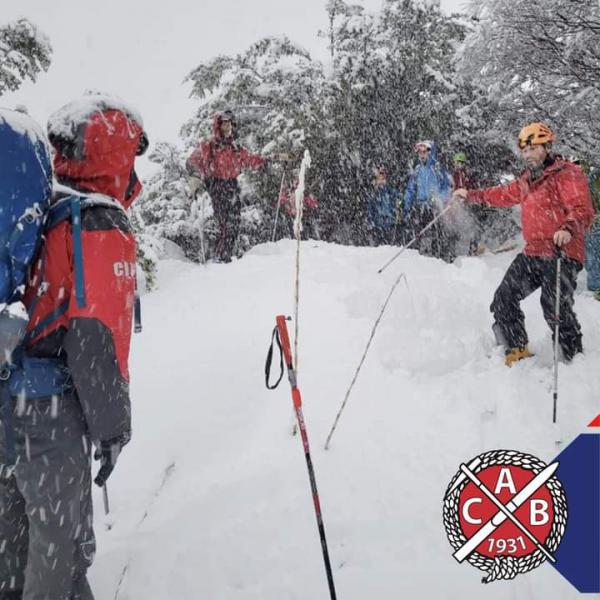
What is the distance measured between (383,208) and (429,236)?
1.07 metres

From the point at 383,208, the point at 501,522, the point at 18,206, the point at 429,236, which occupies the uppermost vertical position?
the point at 383,208

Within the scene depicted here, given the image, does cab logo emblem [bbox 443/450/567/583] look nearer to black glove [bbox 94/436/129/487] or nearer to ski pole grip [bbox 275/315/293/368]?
ski pole grip [bbox 275/315/293/368]

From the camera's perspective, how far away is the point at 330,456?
4211 mm

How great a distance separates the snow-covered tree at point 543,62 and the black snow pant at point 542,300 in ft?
13.5

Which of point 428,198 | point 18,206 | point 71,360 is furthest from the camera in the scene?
point 428,198

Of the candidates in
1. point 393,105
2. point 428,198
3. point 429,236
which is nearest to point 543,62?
point 428,198

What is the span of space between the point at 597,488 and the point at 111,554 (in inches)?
118

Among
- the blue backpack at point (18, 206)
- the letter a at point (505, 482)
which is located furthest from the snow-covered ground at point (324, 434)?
the blue backpack at point (18, 206)

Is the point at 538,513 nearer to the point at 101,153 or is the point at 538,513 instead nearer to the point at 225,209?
the point at 101,153

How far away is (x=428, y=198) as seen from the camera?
977 centimetres

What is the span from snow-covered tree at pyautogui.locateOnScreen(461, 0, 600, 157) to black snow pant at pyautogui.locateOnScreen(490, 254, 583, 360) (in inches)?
162

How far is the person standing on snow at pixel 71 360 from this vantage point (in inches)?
A: 89.6

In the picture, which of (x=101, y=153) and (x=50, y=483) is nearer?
(x=50, y=483)

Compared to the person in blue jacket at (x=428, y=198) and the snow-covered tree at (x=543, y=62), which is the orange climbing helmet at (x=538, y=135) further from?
the person in blue jacket at (x=428, y=198)
